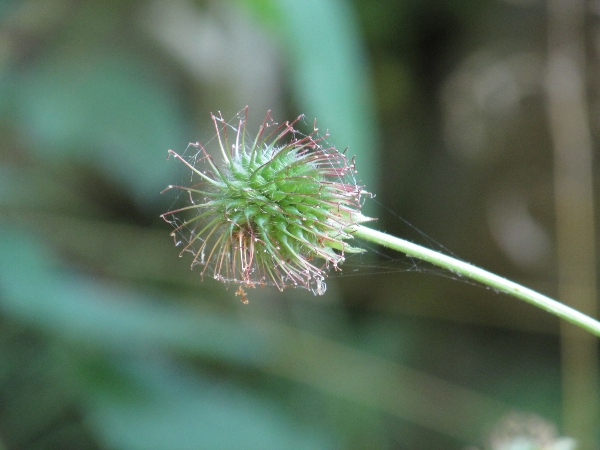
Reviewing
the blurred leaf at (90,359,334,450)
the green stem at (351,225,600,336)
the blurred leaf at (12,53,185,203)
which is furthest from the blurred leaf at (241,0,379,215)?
the blurred leaf at (90,359,334,450)

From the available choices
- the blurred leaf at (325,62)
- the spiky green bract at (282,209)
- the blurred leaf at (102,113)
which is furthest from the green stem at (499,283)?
the blurred leaf at (102,113)

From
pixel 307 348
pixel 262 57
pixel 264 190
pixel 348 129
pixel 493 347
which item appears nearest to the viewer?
pixel 264 190

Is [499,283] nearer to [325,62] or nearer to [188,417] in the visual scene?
[325,62]

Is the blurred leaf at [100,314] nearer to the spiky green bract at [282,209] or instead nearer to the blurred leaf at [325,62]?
the blurred leaf at [325,62]

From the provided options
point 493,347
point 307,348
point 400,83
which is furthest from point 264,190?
point 493,347

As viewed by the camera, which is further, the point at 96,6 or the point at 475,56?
the point at 475,56

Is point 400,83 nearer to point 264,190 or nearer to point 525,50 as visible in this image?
point 525,50
